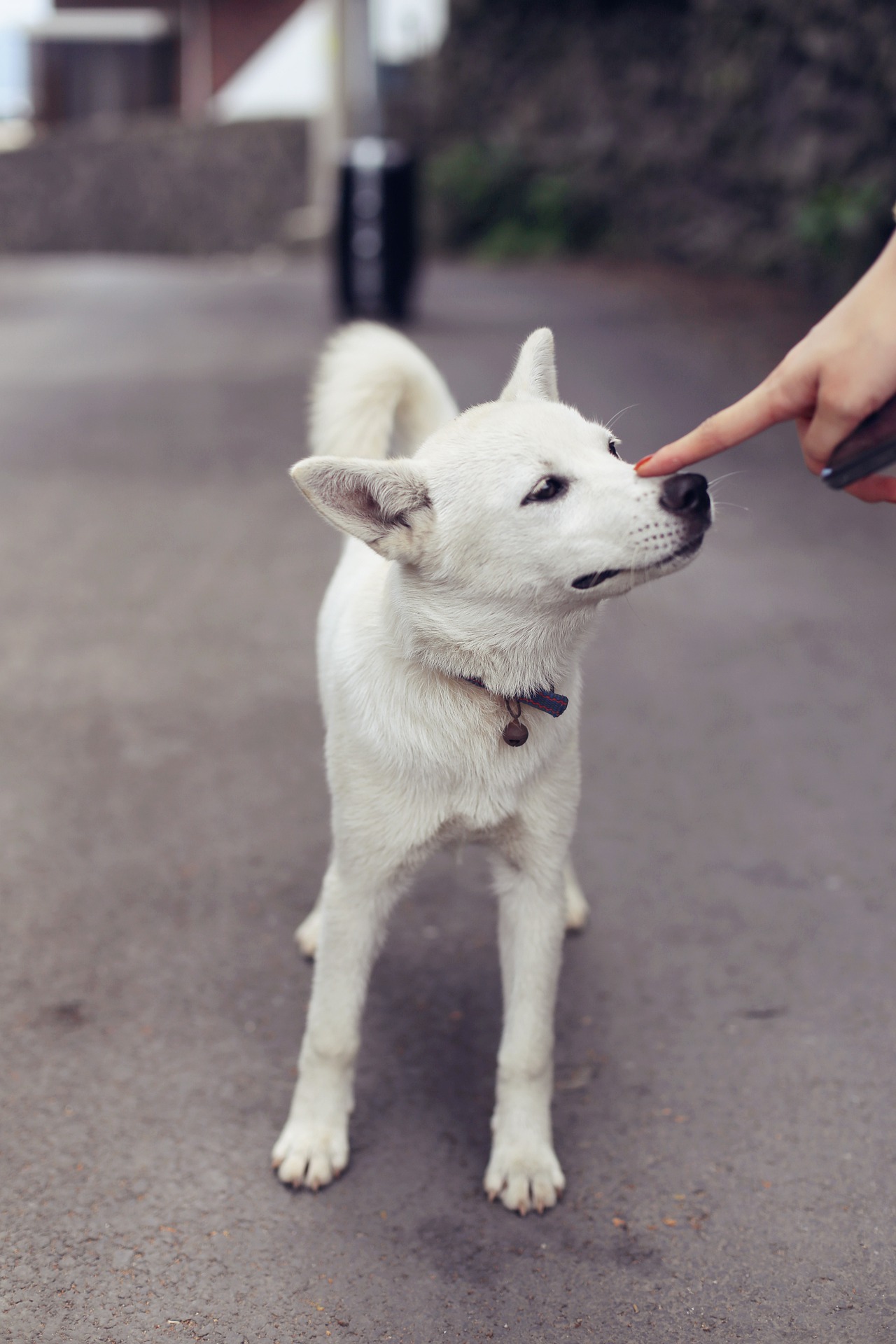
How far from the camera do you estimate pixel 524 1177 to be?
2.32m

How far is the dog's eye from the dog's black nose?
0.16 m

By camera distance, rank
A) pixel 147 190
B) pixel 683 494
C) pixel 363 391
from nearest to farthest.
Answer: pixel 683 494
pixel 363 391
pixel 147 190

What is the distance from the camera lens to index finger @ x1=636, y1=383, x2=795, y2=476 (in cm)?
178

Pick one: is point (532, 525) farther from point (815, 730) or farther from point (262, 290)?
point (262, 290)

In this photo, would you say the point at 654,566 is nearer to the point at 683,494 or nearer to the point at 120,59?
the point at 683,494

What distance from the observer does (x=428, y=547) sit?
2086 millimetres

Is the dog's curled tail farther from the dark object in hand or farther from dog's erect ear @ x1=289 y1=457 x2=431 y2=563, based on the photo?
the dark object in hand

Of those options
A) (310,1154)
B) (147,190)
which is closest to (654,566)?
(310,1154)

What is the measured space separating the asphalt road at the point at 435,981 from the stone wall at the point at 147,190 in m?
18.7

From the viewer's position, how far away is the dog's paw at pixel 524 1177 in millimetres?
2301

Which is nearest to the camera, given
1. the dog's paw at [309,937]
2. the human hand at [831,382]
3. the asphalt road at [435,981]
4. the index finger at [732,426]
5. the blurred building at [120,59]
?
the human hand at [831,382]

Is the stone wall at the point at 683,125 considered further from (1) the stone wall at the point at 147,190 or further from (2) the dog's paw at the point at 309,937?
(2) the dog's paw at the point at 309,937

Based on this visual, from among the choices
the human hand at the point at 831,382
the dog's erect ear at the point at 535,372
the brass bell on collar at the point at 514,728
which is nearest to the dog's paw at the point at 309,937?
the brass bell on collar at the point at 514,728

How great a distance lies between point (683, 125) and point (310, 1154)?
620 inches
